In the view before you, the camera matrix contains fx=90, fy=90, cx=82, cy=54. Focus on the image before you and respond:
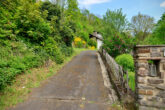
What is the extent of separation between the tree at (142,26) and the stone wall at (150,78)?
16.9 meters

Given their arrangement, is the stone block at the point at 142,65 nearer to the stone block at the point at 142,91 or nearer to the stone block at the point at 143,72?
the stone block at the point at 143,72

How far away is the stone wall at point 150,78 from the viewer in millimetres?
2182

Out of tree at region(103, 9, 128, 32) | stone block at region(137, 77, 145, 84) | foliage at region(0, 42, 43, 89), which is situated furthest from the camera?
tree at region(103, 9, 128, 32)

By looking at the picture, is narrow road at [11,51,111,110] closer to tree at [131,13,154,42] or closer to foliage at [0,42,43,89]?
foliage at [0,42,43,89]

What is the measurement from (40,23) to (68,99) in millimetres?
5375

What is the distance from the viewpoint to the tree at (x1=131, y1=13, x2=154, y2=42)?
1688 centimetres

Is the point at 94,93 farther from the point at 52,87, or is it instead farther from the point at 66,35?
the point at 66,35

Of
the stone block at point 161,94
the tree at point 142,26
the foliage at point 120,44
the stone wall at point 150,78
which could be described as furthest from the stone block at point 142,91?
the tree at point 142,26

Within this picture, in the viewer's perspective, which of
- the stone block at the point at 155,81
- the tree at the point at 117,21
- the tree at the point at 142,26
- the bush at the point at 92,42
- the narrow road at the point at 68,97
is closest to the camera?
the stone block at the point at 155,81

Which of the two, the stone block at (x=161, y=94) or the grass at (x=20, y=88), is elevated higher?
the stone block at (x=161, y=94)

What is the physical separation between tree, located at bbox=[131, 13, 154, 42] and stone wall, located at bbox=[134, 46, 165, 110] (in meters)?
16.9

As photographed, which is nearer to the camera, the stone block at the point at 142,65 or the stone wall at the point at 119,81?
the stone block at the point at 142,65

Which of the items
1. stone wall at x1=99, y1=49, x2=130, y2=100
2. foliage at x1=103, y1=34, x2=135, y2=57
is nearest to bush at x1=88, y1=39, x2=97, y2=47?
foliage at x1=103, y1=34, x2=135, y2=57

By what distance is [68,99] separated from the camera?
3.18 m
